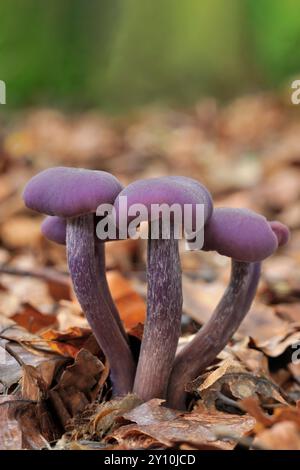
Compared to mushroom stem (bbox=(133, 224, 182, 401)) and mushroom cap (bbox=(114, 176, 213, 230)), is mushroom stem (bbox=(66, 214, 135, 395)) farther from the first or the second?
mushroom cap (bbox=(114, 176, 213, 230))

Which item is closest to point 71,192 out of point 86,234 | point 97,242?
point 86,234

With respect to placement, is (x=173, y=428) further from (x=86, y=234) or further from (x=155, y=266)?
(x=86, y=234)

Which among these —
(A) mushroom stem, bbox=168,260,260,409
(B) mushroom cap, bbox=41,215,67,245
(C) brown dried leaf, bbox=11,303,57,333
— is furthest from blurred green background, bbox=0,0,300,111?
(A) mushroom stem, bbox=168,260,260,409

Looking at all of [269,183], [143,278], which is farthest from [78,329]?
[269,183]

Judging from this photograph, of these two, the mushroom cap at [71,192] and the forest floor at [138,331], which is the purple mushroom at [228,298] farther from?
the mushroom cap at [71,192]
